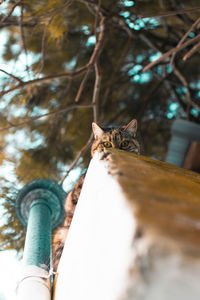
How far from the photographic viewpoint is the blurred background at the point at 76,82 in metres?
1.75

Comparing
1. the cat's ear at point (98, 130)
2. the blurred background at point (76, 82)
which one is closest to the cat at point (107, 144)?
the cat's ear at point (98, 130)

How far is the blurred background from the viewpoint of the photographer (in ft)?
5.74

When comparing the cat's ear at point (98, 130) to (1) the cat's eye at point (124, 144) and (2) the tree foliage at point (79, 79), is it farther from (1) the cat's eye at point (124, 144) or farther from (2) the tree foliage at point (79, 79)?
(2) the tree foliage at point (79, 79)

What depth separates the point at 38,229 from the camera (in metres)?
1.17

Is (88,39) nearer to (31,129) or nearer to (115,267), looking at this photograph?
(31,129)

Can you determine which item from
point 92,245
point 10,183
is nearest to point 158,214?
point 92,245

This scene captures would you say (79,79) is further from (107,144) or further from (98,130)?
(107,144)

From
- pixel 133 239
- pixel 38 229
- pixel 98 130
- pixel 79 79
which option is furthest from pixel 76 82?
pixel 133 239

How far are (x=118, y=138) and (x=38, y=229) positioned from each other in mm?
513

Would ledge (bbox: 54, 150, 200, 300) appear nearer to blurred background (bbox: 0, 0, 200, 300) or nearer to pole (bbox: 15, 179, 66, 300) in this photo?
pole (bbox: 15, 179, 66, 300)

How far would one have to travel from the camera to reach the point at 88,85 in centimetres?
238

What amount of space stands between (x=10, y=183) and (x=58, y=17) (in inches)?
39.0

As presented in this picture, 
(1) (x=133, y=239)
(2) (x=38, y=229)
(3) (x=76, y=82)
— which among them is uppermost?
(3) (x=76, y=82)

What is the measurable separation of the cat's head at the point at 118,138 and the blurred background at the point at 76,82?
0.99 ft
